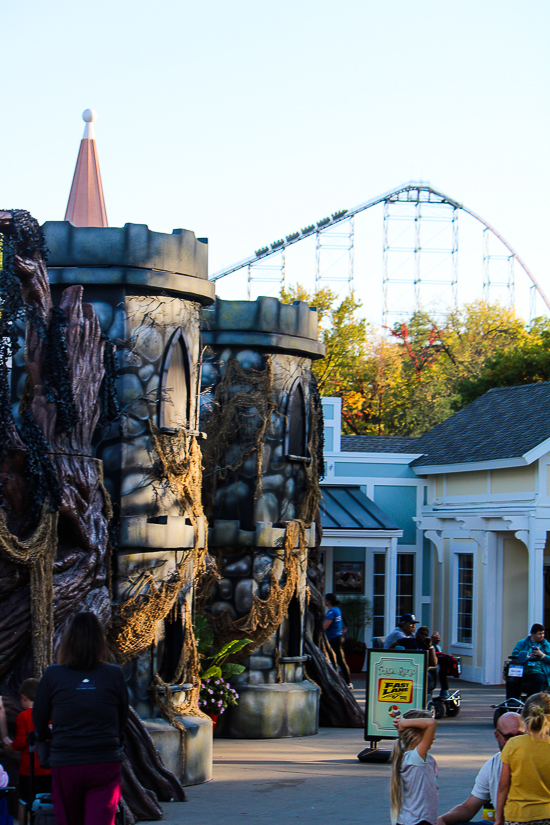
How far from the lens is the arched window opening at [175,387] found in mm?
11125

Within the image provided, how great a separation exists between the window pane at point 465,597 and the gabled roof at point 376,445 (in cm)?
347

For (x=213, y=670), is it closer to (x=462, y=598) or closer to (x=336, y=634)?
(x=336, y=634)

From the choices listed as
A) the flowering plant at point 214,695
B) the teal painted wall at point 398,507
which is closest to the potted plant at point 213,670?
the flowering plant at point 214,695

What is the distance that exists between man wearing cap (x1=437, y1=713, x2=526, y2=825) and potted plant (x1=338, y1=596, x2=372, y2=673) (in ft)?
56.6

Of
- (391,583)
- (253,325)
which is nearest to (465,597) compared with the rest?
(391,583)

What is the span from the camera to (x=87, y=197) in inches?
523

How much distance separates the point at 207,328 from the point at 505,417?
1188 centimetres

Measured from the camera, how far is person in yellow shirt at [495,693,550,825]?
6.14 meters

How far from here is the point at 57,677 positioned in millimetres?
5941

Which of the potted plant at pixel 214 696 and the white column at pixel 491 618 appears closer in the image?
the potted plant at pixel 214 696

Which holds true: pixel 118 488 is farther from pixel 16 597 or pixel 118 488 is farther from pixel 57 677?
pixel 57 677

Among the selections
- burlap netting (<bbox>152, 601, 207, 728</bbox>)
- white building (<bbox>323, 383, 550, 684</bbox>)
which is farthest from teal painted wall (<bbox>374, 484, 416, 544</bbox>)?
burlap netting (<bbox>152, 601, 207, 728</bbox>)

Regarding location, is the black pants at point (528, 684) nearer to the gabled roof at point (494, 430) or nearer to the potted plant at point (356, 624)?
the gabled roof at point (494, 430)

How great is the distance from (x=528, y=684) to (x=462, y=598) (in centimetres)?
860
